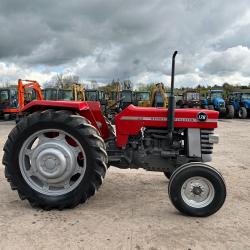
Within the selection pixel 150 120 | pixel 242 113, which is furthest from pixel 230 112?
pixel 150 120

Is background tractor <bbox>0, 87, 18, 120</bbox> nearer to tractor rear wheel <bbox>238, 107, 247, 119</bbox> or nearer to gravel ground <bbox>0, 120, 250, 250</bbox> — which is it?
tractor rear wheel <bbox>238, 107, 247, 119</bbox>

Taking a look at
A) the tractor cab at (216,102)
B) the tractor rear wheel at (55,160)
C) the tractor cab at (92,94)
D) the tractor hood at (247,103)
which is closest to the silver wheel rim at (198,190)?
the tractor rear wheel at (55,160)

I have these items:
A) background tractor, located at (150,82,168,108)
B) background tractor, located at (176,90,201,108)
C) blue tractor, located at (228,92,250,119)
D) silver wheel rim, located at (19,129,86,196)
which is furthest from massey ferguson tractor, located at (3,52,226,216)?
blue tractor, located at (228,92,250,119)

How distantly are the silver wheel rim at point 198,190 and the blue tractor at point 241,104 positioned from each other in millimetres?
20419

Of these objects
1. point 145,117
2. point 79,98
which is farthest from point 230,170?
point 79,98

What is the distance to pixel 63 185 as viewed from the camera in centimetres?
438

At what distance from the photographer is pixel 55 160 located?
4301 mm

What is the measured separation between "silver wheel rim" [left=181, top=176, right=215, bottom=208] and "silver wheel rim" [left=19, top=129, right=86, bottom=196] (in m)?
1.26

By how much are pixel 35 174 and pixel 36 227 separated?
84cm

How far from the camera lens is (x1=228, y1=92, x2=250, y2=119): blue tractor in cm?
2344

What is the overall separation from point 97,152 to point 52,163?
60 centimetres

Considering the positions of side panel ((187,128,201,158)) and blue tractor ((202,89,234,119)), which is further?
blue tractor ((202,89,234,119))

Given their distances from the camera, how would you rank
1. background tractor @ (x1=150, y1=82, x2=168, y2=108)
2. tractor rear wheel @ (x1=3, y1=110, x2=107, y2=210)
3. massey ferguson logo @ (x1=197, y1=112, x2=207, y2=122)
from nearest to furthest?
1. tractor rear wheel @ (x1=3, y1=110, x2=107, y2=210)
2. massey ferguson logo @ (x1=197, y1=112, x2=207, y2=122)
3. background tractor @ (x1=150, y1=82, x2=168, y2=108)

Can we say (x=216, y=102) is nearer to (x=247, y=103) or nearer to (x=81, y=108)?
(x=247, y=103)
